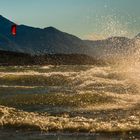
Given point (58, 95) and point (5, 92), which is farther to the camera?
Result: point (5, 92)

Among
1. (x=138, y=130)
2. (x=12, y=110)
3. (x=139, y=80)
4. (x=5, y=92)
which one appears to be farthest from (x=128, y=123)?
(x=139, y=80)

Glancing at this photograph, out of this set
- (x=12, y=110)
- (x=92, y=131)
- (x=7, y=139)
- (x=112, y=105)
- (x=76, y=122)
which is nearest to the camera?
(x=7, y=139)

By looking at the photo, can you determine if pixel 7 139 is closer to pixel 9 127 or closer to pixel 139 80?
pixel 9 127

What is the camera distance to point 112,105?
25906 mm

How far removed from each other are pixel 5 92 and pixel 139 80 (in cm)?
1439

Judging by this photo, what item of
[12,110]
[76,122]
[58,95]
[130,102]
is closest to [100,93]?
[58,95]

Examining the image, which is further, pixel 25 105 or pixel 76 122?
pixel 25 105

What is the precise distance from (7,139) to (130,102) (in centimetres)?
1143

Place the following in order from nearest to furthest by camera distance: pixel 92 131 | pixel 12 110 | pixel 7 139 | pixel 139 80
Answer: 1. pixel 7 139
2. pixel 92 131
3. pixel 12 110
4. pixel 139 80

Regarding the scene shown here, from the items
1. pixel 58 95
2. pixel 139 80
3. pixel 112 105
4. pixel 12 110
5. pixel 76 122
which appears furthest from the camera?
pixel 139 80

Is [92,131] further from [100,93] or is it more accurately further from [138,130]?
[100,93]

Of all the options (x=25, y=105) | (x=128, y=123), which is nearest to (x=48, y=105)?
(x=25, y=105)

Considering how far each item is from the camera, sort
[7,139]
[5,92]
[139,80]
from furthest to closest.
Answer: [139,80] < [5,92] < [7,139]

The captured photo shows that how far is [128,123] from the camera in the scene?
743 inches
